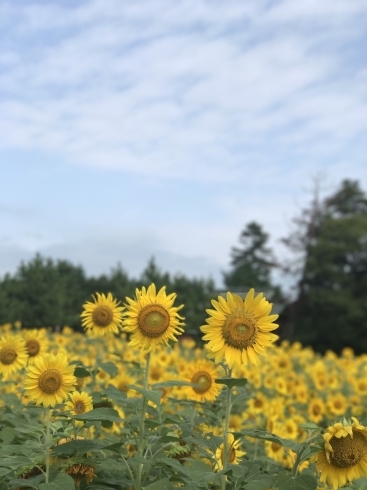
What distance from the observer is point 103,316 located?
168 inches

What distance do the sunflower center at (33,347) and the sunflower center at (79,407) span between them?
4.32ft

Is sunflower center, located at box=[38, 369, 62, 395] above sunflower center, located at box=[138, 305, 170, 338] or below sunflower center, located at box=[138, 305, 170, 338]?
below

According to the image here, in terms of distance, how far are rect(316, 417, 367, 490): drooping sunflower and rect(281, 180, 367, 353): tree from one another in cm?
3403

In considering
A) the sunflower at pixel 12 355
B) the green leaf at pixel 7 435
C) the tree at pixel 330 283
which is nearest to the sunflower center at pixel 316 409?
the sunflower at pixel 12 355

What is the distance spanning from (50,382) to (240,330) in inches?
40.1

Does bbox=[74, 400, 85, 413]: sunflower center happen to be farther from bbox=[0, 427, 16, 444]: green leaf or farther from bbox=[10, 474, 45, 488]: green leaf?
bbox=[10, 474, 45, 488]: green leaf

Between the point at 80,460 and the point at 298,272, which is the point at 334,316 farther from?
the point at 80,460

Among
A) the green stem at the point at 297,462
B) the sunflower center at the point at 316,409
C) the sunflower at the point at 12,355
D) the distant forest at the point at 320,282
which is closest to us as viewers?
the green stem at the point at 297,462

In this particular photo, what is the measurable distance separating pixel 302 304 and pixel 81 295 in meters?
18.5

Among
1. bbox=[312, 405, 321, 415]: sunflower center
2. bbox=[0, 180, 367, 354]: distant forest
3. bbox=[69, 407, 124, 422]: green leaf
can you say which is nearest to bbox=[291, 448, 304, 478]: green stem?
bbox=[69, 407, 124, 422]: green leaf

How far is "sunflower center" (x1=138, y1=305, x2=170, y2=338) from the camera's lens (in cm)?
346

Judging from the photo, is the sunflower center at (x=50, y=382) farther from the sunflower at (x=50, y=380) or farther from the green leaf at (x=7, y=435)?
the green leaf at (x=7, y=435)

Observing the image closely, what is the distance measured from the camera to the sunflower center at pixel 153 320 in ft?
11.3

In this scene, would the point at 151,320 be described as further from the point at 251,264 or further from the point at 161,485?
the point at 251,264
